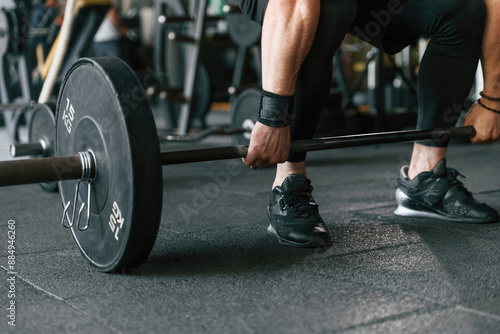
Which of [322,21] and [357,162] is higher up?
[322,21]

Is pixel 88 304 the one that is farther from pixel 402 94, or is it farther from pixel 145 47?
pixel 145 47

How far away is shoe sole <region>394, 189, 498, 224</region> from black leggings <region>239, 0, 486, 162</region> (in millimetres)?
149

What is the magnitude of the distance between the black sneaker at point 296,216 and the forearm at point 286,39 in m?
0.22

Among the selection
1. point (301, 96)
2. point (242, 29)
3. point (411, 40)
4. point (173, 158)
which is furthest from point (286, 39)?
point (242, 29)

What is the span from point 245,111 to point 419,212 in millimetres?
1325

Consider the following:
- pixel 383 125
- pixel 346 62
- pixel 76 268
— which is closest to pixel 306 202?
pixel 76 268

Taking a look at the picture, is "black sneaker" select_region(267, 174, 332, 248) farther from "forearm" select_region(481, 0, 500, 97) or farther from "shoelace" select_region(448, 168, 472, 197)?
"forearm" select_region(481, 0, 500, 97)

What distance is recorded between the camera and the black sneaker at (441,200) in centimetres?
140

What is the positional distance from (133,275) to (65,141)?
31cm

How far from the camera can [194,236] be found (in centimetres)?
138

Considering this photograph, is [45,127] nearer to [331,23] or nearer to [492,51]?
[331,23]

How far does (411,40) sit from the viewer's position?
1463 mm

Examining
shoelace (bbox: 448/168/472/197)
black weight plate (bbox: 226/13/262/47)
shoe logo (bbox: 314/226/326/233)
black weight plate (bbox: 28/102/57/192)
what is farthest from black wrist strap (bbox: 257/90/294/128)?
black weight plate (bbox: 226/13/262/47)

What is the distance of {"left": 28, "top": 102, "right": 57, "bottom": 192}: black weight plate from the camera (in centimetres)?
190
